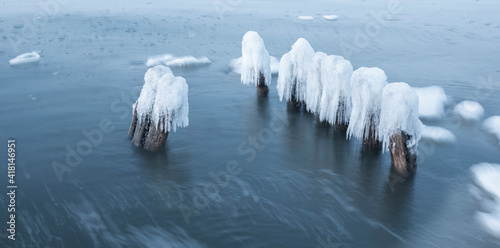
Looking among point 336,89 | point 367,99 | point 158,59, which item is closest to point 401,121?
point 367,99

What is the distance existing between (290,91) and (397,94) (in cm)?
560

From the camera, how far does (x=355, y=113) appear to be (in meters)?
11.6

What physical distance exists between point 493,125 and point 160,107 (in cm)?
1192

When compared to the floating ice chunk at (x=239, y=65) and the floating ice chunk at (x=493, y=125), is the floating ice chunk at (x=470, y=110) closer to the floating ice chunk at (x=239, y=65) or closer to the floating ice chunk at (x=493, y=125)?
the floating ice chunk at (x=493, y=125)

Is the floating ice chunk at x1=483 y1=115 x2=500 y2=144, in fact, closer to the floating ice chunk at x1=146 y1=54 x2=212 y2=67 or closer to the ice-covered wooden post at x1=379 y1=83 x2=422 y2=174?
the ice-covered wooden post at x1=379 y1=83 x2=422 y2=174

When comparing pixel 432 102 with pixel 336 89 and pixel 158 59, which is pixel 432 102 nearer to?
pixel 336 89

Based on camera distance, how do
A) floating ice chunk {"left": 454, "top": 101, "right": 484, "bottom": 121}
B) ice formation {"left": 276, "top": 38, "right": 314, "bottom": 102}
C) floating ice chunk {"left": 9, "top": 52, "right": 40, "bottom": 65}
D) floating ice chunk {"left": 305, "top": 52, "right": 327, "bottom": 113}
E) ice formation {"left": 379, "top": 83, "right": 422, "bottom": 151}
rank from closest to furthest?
ice formation {"left": 379, "top": 83, "right": 422, "bottom": 151} < floating ice chunk {"left": 305, "top": 52, "right": 327, "bottom": 113} < ice formation {"left": 276, "top": 38, "right": 314, "bottom": 102} < floating ice chunk {"left": 454, "top": 101, "right": 484, "bottom": 121} < floating ice chunk {"left": 9, "top": 52, "right": 40, "bottom": 65}

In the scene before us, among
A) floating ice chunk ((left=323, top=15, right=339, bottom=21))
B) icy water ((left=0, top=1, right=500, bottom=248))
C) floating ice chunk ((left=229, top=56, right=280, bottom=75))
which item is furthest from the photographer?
floating ice chunk ((left=323, top=15, right=339, bottom=21))

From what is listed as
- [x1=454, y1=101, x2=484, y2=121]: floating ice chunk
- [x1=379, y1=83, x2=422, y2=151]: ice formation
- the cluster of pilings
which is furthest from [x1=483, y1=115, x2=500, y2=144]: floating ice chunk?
[x1=379, y1=83, x2=422, y2=151]: ice formation

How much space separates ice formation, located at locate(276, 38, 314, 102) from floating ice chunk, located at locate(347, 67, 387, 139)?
319cm

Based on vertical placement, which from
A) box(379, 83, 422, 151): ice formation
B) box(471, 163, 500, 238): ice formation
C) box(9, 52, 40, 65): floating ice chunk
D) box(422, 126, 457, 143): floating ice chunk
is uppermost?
box(9, 52, 40, 65): floating ice chunk

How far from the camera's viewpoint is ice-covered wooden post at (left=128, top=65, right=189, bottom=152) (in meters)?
10.9

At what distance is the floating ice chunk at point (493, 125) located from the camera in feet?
45.2

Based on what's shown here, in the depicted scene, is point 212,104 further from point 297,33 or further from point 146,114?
point 297,33
